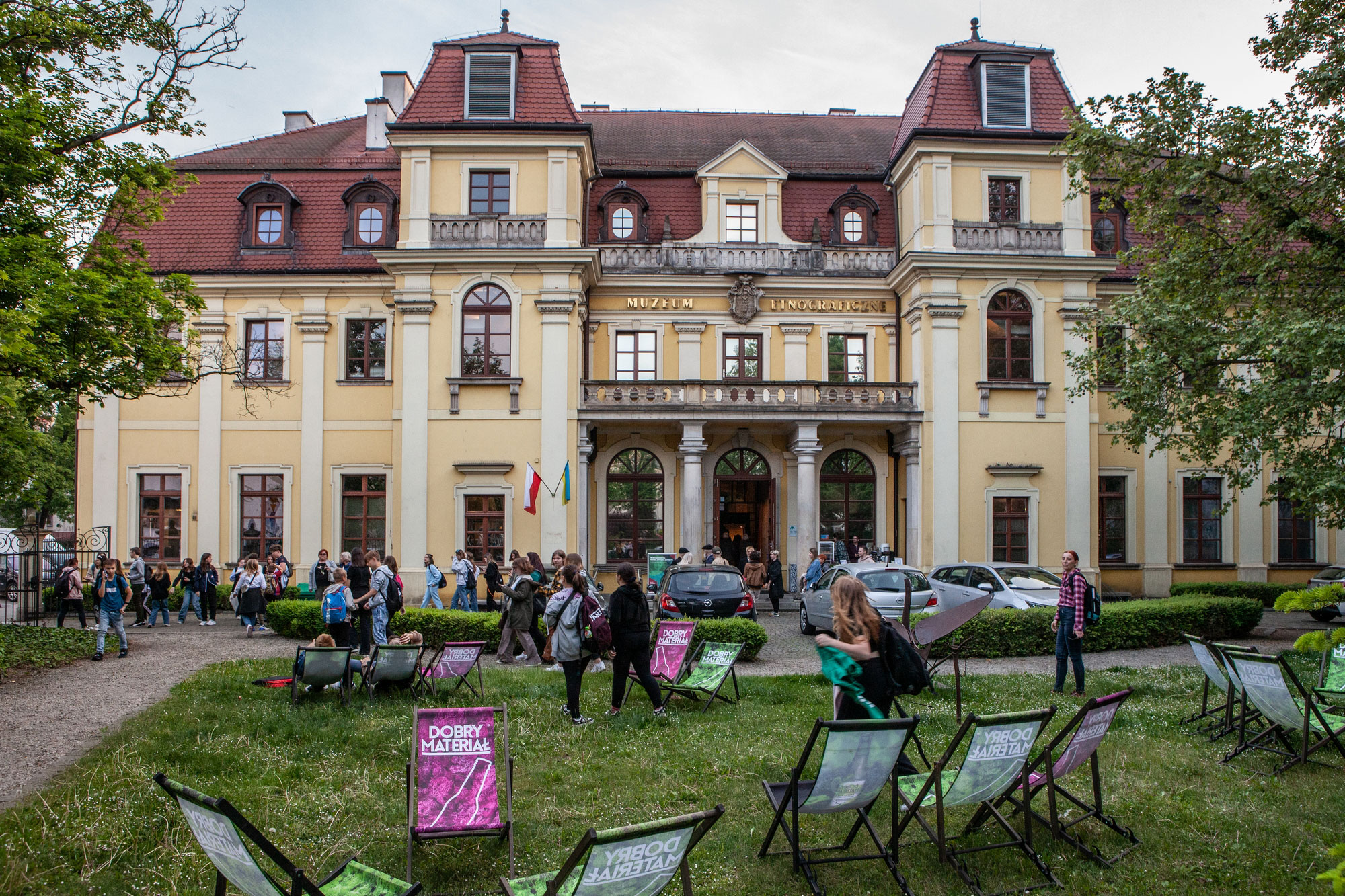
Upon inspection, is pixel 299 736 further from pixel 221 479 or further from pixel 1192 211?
pixel 221 479

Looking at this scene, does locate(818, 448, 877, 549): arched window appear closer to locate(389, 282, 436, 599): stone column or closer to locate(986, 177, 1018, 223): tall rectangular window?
locate(986, 177, 1018, 223): tall rectangular window

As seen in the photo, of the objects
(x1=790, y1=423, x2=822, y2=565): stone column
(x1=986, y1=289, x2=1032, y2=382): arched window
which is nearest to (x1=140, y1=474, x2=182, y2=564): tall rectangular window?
(x1=790, y1=423, x2=822, y2=565): stone column

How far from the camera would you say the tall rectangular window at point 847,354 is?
25266 mm

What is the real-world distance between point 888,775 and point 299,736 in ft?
18.9

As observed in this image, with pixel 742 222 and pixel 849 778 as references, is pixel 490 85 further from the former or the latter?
pixel 849 778

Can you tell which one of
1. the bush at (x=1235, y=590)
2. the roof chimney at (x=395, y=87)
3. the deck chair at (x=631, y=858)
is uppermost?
the roof chimney at (x=395, y=87)

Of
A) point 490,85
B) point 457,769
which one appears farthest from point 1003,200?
point 457,769

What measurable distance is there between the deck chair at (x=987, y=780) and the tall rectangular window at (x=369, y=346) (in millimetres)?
21416

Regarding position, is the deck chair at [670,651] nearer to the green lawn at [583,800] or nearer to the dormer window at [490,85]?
the green lawn at [583,800]

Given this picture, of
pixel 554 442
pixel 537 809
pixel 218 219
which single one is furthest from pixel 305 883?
pixel 218 219

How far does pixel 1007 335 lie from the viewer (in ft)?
76.2

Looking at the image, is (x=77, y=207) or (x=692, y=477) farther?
(x=692, y=477)

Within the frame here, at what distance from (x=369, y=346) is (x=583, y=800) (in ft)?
65.7

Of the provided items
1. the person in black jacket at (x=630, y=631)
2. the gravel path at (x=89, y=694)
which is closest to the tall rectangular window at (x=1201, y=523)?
the person in black jacket at (x=630, y=631)
